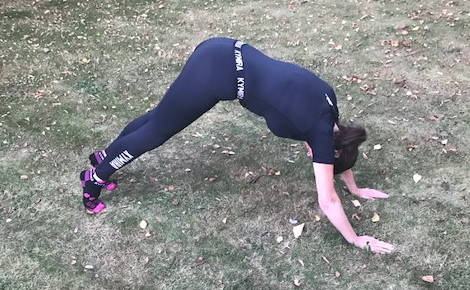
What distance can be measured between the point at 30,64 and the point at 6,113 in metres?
1.16

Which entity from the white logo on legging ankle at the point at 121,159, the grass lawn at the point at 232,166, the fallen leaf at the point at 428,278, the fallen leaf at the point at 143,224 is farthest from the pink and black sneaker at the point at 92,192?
the fallen leaf at the point at 428,278

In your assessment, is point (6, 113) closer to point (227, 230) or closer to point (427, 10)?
point (227, 230)

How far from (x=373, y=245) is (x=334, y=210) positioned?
1.67 ft

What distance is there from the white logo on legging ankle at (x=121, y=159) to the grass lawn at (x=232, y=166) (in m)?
0.45

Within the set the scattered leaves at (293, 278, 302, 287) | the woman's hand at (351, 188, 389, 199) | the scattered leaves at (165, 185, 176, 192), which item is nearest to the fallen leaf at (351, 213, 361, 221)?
the woman's hand at (351, 188, 389, 199)

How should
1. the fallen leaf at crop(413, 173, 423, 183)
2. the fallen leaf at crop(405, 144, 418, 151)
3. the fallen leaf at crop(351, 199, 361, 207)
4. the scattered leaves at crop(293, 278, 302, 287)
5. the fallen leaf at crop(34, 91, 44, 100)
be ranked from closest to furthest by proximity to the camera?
the scattered leaves at crop(293, 278, 302, 287) < the fallen leaf at crop(351, 199, 361, 207) < the fallen leaf at crop(413, 173, 423, 183) < the fallen leaf at crop(405, 144, 418, 151) < the fallen leaf at crop(34, 91, 44, 100)

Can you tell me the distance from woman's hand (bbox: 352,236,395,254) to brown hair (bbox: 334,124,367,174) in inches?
22.1

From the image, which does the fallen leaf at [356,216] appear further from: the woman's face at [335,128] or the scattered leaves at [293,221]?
the woman's face at [335,128]

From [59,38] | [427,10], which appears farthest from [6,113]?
[427,10]

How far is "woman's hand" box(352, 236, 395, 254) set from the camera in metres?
3.63

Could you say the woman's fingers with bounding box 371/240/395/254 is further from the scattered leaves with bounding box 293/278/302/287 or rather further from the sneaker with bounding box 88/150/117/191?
the sneaker with bounding box 88/150/117/191

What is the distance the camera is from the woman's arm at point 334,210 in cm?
325

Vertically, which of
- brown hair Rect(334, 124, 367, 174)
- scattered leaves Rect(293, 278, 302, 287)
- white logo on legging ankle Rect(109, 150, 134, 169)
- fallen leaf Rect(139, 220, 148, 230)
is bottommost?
fallen leaf Rect(139, 220, 148, 230)

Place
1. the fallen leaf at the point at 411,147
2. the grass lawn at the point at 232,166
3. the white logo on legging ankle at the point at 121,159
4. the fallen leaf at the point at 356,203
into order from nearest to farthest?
the grass lawn at the point at 232,166 < the white logo on legging ankle at the point at 121,159 < the fallen leaf at the point at 356,203 < the fallen leaf at the point at 411,147
